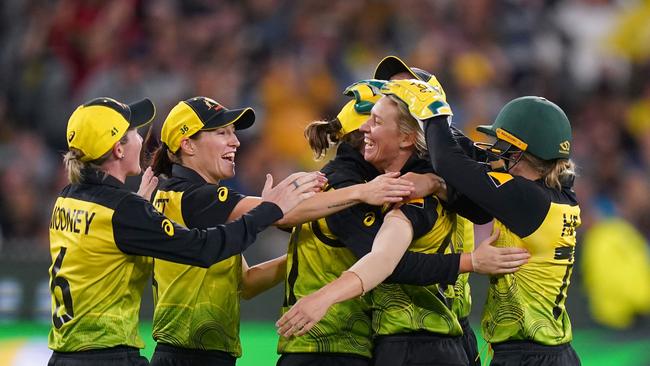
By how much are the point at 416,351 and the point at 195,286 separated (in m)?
1.11

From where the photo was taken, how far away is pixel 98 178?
531cm

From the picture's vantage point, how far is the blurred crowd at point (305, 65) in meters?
11.3

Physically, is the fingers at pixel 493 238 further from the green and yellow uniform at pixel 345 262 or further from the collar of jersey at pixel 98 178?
the collar of jersey at pixel 98 178

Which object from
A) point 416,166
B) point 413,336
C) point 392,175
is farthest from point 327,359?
point 416,166

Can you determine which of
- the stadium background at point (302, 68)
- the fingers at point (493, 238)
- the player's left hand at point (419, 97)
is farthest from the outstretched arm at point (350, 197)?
the stadium background at point (302, 68)

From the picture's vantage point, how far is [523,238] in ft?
17.3

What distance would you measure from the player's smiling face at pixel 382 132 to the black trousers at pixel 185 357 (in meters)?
1.20

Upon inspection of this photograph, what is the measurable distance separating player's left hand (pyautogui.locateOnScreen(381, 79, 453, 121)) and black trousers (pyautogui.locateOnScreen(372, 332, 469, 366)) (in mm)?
979

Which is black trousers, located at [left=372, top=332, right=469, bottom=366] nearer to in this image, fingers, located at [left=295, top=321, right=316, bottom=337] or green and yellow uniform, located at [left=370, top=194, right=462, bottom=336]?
green and yellow uniform, located at [left=370, top=194, right=462, bottom=336]

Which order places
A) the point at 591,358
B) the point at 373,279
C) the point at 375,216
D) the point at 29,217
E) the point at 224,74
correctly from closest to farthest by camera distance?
the point at 373,279
the point at 375,216
the point at 591,358
the point at 29,217
the point at 224,74

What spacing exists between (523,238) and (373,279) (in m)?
0.75

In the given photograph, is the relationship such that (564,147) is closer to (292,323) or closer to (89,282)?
(292,323)

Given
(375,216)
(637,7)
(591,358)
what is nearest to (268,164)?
(591,358)

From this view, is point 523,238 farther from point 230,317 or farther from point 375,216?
point 230,317
